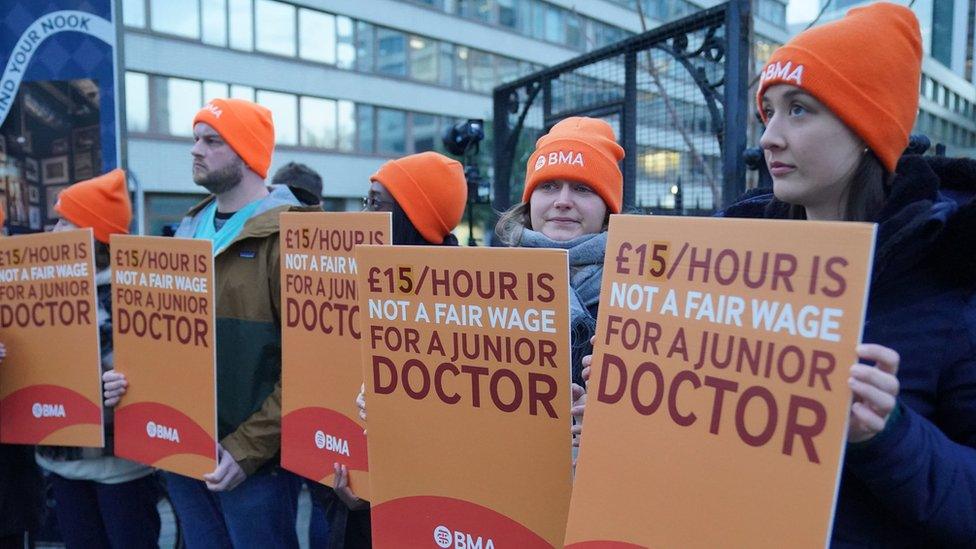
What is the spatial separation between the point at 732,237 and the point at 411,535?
0.95 m

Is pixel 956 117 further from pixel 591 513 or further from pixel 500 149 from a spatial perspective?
pixel 591 513

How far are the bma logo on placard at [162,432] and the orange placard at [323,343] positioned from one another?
1.40 feet

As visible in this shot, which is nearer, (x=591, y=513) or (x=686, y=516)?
(x=686, y=516)

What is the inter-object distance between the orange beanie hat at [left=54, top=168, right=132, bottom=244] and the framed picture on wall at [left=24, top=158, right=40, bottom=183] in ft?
4.15

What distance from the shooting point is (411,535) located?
1.55m

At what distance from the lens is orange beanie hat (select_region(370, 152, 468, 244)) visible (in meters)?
2.71

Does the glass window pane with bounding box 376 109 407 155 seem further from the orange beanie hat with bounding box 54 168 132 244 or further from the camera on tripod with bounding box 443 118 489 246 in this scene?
the orange beanie hat with bounding box 54 168 132 244

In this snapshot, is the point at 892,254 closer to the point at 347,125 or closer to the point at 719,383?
the point at 719,383

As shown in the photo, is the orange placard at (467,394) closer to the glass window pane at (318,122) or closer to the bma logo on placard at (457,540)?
the bma logo on placard at (457,540)

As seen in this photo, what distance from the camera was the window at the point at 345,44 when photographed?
2052 cm

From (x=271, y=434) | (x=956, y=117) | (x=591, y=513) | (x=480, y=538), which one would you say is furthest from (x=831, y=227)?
(x=956, y=117)

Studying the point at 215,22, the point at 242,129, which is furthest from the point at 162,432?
the point at 215,22

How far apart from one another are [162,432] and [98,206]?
1.40 meters

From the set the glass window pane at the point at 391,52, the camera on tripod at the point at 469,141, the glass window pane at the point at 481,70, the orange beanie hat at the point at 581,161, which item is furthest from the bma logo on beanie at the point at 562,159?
the glass window pane at the point at 481,70
